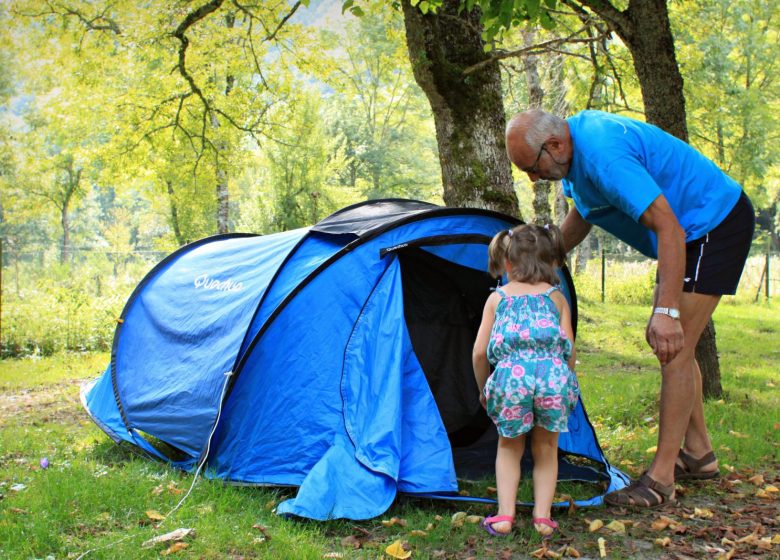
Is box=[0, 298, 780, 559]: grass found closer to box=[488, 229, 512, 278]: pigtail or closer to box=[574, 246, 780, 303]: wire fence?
box=[488, 229, 512, 278]: pigtail

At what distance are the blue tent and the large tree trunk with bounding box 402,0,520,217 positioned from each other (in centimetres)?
111

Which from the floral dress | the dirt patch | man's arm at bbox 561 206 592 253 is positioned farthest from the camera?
the dirt patch

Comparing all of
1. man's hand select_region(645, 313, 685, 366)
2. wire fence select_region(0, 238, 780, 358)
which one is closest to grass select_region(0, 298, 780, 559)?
man's hand select_region(645, 313, 685, 366)

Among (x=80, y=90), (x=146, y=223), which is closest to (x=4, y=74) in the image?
(x=80, y=90)

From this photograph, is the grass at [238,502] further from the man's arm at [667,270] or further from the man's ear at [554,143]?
the man's ear at [554,143]

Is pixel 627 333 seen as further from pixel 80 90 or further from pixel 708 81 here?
pixel 80 90

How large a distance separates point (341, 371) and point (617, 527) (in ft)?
5.00

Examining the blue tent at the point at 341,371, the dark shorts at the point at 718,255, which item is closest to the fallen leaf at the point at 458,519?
the blue tent at the point at 341,371

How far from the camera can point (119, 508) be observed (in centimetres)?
355

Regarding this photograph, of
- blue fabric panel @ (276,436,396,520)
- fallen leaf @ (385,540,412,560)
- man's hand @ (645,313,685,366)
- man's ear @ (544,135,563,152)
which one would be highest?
man's ear @ (544,135,563,152)

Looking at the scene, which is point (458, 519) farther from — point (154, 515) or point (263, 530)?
point (154, 515)

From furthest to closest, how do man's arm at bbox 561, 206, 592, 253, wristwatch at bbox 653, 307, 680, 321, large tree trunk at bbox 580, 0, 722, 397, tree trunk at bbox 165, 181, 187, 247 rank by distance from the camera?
tree trunk at bbox 165, 181, 187, 247 → large tree trunk at bbox 580, 0, 722, 397 → man's arm at bbox 561, 206, 592, 253 → wristwatch at bbox 653, 307, 680, 321

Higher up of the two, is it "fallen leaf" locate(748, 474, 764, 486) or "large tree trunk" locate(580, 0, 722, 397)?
"large tree trunk" locate(580, 0, 722, 397)

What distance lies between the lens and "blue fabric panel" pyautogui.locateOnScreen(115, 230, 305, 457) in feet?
13.5
